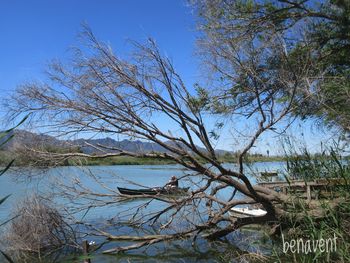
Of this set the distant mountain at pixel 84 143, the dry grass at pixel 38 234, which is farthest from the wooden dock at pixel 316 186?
the dry grass at pixel 38 234

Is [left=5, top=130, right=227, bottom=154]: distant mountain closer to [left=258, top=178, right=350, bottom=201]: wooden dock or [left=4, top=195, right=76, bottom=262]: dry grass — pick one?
[left=258, top=178, right=350, bottom=201]: wooden dock

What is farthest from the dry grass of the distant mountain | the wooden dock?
the wooden dock

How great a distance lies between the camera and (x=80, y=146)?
33.3 ft

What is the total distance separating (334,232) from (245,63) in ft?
17.5

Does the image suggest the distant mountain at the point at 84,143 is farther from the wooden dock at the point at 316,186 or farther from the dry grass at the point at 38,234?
the dry grass at the point at 38,234

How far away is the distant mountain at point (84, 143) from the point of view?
9930 millimetres

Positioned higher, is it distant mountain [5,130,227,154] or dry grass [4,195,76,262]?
distant mountain [5,130,227,154]

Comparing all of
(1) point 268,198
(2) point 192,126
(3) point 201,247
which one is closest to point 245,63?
(2) point 192,126

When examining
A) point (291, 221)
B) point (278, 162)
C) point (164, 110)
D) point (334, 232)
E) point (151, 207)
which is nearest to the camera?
point (334, 232)

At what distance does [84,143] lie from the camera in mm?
10203

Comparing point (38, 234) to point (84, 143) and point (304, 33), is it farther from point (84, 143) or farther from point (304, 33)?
point (304, 33)

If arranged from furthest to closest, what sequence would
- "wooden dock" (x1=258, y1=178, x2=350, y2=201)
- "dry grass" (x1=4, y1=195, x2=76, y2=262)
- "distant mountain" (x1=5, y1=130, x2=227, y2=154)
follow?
1. "dry grass" (x1=4, y1=195, x2=76, y2=262)
2. "distant mountain" (x1=5, y1=130, x2=227, y2=154)
3. "wooden dock" (x1=258, y1=178, x2=350, y2=201)

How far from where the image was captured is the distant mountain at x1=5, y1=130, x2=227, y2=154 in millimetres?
9930

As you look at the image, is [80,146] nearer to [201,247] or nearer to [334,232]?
[201,247]
